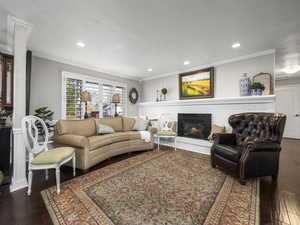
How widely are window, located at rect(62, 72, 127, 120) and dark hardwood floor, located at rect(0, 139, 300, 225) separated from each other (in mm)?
1747

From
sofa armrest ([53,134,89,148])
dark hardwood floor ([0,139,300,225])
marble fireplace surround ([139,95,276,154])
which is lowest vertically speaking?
dark hardwood floor ([0,139,300,225])

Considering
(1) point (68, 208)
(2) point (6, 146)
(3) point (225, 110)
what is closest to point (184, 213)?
(1) point (68, 208)

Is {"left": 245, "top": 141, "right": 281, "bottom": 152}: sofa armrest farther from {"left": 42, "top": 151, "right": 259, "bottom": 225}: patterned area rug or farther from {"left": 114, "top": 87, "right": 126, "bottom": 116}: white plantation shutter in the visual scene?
{"left": 114, "top": 87, "right": 126, "bottom": 116}: white plantation shutter

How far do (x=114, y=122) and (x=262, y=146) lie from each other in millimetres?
3251

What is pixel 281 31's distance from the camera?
217 cm

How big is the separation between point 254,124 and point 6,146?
426 cm

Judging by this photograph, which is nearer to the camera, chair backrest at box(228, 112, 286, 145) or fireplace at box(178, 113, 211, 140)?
chair backrest at box(228, 112, 286, 145)

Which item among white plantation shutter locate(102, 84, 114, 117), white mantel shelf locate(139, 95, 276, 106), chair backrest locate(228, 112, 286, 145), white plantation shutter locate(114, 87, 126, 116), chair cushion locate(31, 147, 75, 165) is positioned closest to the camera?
chair cushion locate(31, 147, 75, 165)

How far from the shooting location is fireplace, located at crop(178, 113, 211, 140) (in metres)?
3.79

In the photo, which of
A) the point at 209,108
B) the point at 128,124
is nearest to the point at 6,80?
the point at 128,124

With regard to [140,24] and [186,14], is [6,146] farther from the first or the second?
[186,14]

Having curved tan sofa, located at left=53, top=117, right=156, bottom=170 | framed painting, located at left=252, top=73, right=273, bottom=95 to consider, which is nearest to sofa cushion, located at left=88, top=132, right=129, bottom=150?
curved tan sofa, located at left=53, top=117, right=156, bottom=170

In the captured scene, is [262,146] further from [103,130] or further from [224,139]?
[103,130]

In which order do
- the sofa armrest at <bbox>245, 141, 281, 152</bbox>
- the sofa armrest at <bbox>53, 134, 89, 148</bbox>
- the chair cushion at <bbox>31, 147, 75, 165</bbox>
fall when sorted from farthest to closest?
the sofa armrest at <bbox>53, 134, 89, 148</bbox> → the sofa armrest at <bbox>245, 141, 281, 152</bbox> → the chair cushion at <bbox>31, 147, 75, 165</bbox>
